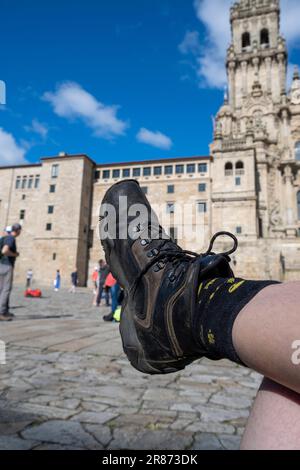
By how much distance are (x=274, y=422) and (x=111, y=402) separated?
1.70 meters

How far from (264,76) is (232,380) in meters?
44.8

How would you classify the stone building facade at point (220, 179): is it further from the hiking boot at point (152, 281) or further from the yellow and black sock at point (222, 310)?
the yellow and black sock at point (222, 310)

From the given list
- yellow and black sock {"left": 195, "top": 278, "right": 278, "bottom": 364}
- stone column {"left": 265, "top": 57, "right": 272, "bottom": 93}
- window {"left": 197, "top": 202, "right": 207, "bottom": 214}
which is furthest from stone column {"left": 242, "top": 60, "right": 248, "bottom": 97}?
yellow and black sock {"left": 195, "top": 278, "right": 278, "bottom": 364}

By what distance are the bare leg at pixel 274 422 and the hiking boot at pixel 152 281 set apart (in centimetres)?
28

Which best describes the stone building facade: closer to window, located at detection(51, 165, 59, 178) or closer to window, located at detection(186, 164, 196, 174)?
window, located at detection(51, 165, 59, 178)

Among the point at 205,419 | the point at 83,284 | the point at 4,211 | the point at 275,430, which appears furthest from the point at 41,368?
the point at 4,211

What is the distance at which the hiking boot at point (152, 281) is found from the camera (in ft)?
4.31

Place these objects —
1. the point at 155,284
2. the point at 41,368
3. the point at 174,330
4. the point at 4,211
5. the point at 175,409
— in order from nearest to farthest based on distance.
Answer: the point at 174,330 → the point at 155,284 → the point at 175,409 → the point at 41,368 → the point at 4,211

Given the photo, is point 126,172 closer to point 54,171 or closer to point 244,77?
point 54,171

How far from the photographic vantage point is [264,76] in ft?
133

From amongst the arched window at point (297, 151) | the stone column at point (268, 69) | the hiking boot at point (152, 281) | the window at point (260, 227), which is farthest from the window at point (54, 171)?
the hiking boot at point (152, 281)

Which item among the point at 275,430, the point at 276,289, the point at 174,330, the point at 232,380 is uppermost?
the point at 276,289

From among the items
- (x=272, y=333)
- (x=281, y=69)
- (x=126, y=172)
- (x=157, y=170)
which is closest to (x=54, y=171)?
(x=126, y=172)

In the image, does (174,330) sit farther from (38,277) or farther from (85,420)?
(38,277)
